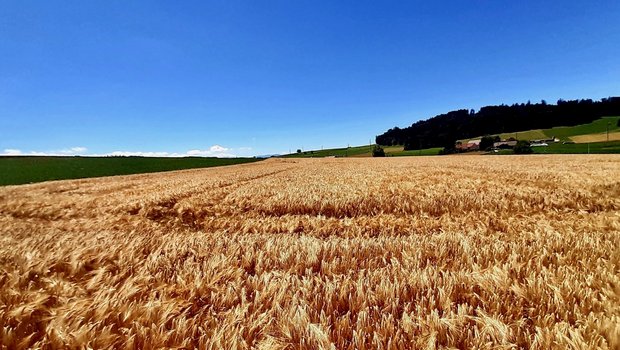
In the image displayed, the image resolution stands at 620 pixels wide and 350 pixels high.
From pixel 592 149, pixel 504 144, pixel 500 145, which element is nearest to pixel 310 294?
pixel 592 149

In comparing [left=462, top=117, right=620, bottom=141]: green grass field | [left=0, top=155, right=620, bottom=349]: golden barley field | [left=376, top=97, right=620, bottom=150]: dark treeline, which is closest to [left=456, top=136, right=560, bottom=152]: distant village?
[left=462, top=117, right=620, bottom=141]: green grass field

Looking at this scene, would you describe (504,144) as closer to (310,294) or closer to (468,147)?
(468,147)

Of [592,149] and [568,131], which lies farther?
[568,131]

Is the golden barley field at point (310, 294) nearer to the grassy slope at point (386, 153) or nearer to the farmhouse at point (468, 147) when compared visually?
the grassy slope at point (386, 153)

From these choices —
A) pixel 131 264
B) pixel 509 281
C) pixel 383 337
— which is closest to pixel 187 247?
pixel 131 264

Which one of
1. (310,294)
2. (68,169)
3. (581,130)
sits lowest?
(581,130)

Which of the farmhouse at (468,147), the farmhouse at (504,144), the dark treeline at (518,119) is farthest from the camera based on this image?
the dark treeline at (518,119)

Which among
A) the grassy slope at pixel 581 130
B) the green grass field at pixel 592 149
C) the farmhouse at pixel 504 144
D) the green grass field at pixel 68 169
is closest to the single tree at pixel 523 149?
the green grass field at pixel 592 149

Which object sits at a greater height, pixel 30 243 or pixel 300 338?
pixel 30 243

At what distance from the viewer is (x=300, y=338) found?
180 cm

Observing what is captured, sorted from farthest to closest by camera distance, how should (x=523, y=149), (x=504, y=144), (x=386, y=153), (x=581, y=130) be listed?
(x=386, y=153)
(x=581, y=130)
(x=504, y=144)
(x=523, y=149)

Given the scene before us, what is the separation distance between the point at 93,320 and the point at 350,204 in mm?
8167

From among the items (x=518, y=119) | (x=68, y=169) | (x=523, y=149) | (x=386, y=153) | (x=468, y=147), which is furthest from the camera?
(x=518, y=119)

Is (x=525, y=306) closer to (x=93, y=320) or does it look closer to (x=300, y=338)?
(x=300, y=338)
